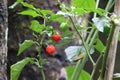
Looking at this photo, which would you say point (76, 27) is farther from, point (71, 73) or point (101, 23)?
point (71, 73)

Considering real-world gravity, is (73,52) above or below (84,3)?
below

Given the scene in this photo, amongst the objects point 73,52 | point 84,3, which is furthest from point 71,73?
point 84,3

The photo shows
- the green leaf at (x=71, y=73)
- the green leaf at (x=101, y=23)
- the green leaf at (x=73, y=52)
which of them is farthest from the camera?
the green leaf at (x=71, y=73)

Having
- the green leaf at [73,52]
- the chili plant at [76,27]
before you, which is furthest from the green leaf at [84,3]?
the green leaf at [73,52]

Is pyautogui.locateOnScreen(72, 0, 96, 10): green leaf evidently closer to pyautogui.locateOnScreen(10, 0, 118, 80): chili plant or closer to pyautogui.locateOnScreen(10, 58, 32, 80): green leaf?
pyautogui.locateOnScreen(10, 0, 118, 80): chili plant

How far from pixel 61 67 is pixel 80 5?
3.14 ft

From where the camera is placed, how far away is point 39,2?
157 cm

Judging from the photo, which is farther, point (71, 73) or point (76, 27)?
point (71, 73)

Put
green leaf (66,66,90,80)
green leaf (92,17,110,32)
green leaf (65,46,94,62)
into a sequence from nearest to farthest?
green leaf (92,17,110,32) → green leaf (65,46,94,62) → green leaf (66,66,90,80)

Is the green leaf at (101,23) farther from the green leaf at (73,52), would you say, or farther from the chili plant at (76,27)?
the green leaf at (73,52)

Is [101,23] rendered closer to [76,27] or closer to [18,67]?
[76,27]

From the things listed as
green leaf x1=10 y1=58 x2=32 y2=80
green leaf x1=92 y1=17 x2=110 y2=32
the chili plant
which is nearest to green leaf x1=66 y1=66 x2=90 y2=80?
the chili plant

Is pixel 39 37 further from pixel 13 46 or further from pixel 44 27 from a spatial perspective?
pixel 13 46

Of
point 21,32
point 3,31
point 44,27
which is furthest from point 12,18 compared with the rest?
point 44,27
